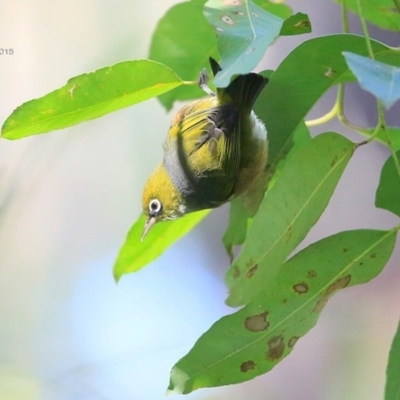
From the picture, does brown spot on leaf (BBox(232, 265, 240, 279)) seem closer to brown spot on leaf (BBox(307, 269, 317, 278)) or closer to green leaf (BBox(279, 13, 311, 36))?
brown spot on leaf (BBox(307, 269, 317, 278))

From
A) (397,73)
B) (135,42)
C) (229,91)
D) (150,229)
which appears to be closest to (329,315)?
(150,229)

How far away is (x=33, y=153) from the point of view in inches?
45.4

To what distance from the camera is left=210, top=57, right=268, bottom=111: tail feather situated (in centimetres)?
61

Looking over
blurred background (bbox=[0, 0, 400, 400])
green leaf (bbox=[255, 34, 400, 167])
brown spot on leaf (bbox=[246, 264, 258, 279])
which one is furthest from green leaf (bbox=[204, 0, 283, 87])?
blurred background (bbox=[0, 0, 400, 400])

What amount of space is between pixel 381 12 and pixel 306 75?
7.6 inches

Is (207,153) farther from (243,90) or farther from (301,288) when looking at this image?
(301,288)

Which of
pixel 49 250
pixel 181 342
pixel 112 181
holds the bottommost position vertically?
pixel 181 342

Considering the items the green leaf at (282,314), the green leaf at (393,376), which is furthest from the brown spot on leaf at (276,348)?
the green leaf at (393,376)

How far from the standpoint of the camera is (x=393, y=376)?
1.65ft

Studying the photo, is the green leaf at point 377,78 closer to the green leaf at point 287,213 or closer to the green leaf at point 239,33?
the green leaf at point 239,33

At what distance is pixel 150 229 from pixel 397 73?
0.51 m

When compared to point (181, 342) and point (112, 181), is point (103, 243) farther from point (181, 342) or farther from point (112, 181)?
point (181, 342)

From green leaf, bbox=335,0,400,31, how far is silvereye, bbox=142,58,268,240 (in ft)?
0.51

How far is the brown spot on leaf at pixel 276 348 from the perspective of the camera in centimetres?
54
